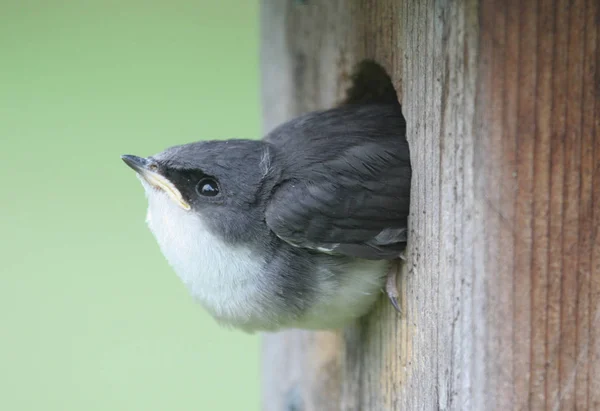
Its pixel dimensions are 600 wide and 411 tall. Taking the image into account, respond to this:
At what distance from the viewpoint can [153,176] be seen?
219 cm

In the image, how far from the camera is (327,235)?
6.72ft

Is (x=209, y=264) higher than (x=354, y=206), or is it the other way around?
(x=354, y=206)

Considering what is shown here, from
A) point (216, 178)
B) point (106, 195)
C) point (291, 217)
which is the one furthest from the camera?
point (106, 195)

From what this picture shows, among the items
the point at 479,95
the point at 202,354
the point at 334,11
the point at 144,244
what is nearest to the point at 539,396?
the point at 479,95

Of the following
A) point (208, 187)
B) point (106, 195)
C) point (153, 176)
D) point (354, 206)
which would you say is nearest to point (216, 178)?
point (208, 187)

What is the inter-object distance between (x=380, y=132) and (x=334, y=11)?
0.44 m

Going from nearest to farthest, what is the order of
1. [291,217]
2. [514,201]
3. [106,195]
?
[514,201], [291,217], [106,195]

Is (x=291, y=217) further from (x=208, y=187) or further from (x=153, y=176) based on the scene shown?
(x=153, y=176)

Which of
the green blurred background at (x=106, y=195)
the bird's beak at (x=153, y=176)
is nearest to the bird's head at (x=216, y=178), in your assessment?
the bird's beak at (x=153, y=176)

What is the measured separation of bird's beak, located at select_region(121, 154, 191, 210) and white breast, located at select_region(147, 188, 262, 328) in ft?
0.07

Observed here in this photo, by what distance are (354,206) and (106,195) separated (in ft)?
9.83

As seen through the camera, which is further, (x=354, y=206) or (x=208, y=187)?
(x=208, y=187)

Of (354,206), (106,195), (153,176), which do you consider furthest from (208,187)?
(106,195)

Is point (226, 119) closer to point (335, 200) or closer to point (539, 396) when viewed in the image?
point (335, 200)
